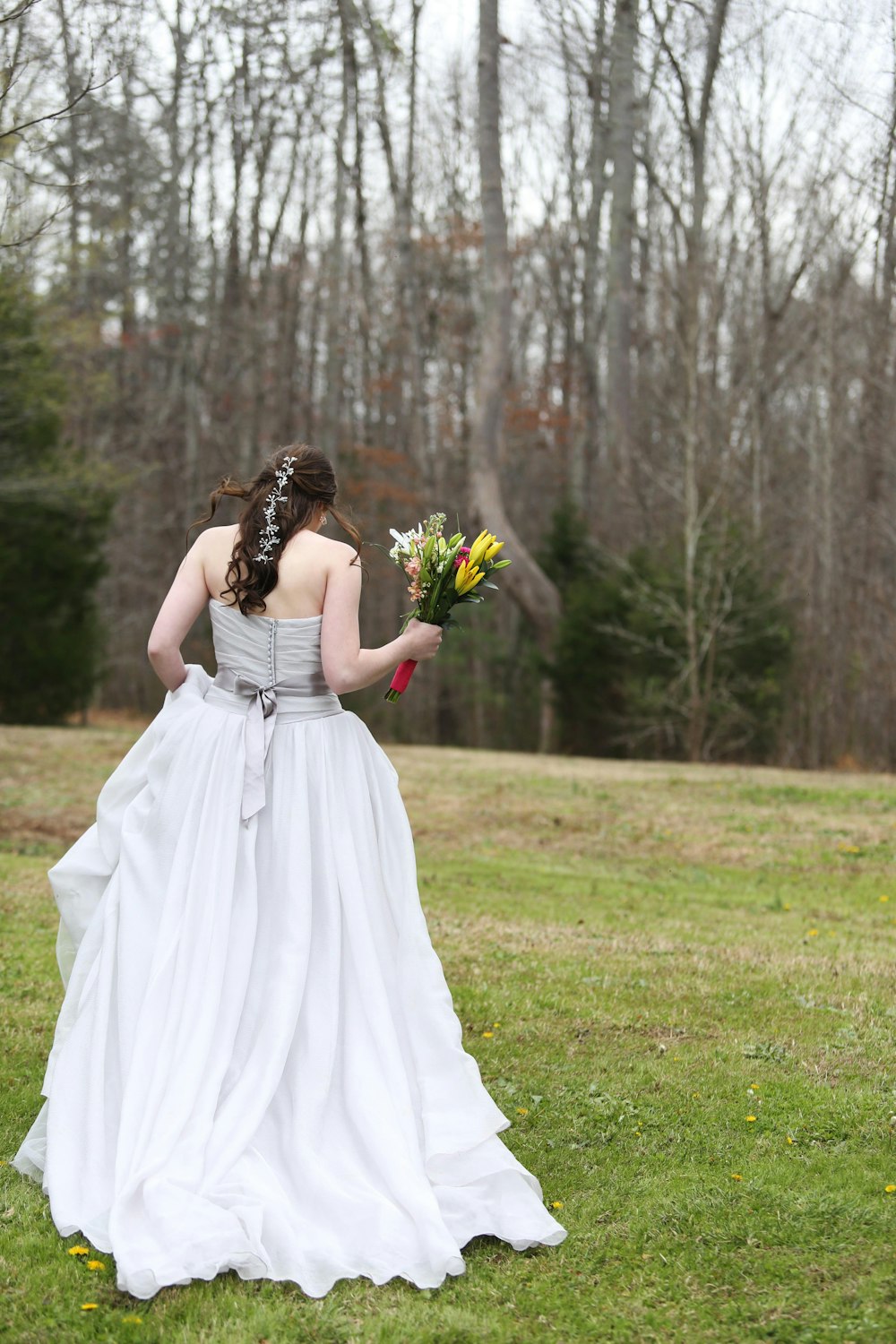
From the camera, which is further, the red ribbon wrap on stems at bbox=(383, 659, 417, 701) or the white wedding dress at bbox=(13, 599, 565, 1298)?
the red ribbon wrap on stems at bbox=(383, 659, 417, 701)

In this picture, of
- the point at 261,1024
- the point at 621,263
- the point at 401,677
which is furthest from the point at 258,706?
the point at 621,263

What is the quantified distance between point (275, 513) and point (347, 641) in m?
0.45

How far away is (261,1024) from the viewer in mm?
3842

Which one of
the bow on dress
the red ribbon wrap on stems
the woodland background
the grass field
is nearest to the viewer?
the grass field

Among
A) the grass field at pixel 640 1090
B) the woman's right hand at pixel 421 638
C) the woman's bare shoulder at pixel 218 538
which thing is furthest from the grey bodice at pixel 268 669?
the grass field at pixel 640 1090

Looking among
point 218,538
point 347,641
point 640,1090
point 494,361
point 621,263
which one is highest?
point 621,263

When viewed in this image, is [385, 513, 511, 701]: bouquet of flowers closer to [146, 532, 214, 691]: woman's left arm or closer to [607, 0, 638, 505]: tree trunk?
[146, 532, 214, 691]: woman's left arm

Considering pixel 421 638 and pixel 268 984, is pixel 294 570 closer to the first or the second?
pixel 421 638

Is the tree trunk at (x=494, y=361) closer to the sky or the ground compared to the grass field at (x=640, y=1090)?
closer to the sky

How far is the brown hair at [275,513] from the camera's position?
13.1ft

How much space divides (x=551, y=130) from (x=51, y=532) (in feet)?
47.0

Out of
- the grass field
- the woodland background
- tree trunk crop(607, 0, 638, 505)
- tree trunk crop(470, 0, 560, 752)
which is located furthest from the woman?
tree trunk crop(607, 0, 638, 505)

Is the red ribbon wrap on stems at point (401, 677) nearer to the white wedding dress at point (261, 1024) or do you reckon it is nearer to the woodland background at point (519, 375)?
the white wedding dress at point (261, 1024)

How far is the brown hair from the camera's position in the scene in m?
3.98
